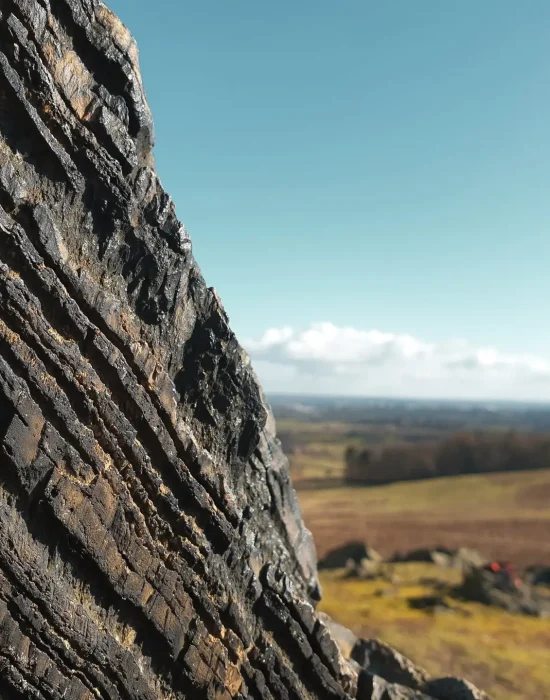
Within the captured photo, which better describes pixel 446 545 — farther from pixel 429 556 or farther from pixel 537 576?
pixel 537 576

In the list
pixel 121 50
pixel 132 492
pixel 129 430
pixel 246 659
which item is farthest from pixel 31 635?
pixel 121 50

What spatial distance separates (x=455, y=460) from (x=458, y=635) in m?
87.9

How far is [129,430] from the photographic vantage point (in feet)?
36.6

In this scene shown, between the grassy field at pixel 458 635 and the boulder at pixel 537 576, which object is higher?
the grassy field at pixel 458 635

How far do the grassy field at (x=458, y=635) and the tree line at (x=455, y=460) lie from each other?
71715mm

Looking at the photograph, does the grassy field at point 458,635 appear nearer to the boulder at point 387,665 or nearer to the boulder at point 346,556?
the boulder at point 346,556

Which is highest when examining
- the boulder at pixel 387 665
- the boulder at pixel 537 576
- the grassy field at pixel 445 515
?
the boulder at pixel 387 665

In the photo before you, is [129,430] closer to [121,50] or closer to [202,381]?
[202,381]

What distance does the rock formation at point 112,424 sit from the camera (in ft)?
32.2

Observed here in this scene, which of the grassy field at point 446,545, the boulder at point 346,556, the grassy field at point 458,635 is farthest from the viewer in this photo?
the boulder at point 346,556

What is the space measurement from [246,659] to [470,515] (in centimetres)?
6911

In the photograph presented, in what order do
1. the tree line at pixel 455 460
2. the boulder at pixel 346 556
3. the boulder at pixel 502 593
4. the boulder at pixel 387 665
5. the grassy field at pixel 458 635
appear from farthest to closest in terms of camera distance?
the tree line at pixel 455 460
the boulder at pixel 346 556
the boulder at pixel 502 593
the grassy field at pixel 458 635
the boulder at pixel 387 665

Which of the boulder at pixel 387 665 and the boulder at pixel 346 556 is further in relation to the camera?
the boulder at pixel 346 556

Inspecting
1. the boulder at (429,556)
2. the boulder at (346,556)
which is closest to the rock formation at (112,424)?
the boulder at (346,556)
